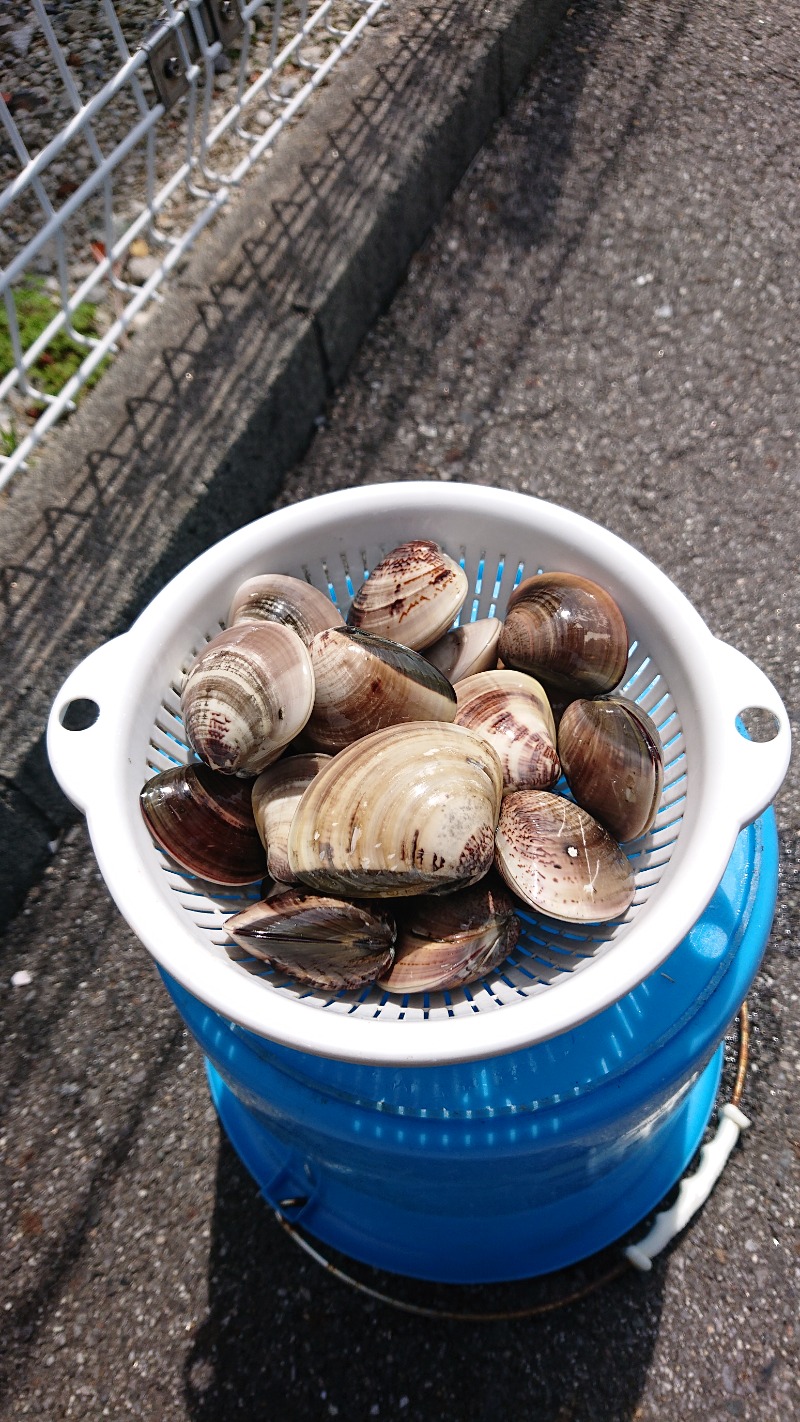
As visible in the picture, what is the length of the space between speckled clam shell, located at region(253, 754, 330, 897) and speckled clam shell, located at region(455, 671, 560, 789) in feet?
0.69

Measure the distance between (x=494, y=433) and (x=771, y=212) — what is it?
3.44 feet

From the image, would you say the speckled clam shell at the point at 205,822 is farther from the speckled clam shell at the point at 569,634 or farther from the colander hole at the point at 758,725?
the colander hole at the point at 758,725

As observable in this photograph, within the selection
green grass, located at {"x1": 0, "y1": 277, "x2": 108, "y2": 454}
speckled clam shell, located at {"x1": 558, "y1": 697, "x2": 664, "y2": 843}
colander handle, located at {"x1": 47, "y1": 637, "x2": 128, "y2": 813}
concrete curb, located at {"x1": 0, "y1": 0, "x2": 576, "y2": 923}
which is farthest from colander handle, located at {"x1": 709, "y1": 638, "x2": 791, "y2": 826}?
green grass, located at {"x1": 0, "y1": 277, "x2": 108, "y2": 454}

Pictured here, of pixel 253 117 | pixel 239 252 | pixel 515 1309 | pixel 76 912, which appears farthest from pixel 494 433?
pixel 515 1309

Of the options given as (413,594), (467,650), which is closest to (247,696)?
(413,594)

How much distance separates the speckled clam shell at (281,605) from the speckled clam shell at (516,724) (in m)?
0.22

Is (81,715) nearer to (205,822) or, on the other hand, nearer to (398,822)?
(205,822)

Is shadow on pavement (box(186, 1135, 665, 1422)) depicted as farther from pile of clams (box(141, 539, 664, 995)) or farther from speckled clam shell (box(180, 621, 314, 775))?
speckled clam shell (box(180, 621, 314, 775))

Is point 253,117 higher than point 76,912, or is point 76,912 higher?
point 253,117

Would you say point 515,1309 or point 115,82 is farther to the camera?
point 115,82

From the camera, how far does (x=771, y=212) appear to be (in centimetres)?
273

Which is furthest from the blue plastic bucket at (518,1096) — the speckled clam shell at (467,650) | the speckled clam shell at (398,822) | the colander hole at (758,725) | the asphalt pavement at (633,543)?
the colander hole at (758,725)

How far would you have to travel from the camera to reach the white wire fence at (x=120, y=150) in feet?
6.51

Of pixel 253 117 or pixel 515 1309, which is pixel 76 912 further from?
pixel 253 117
